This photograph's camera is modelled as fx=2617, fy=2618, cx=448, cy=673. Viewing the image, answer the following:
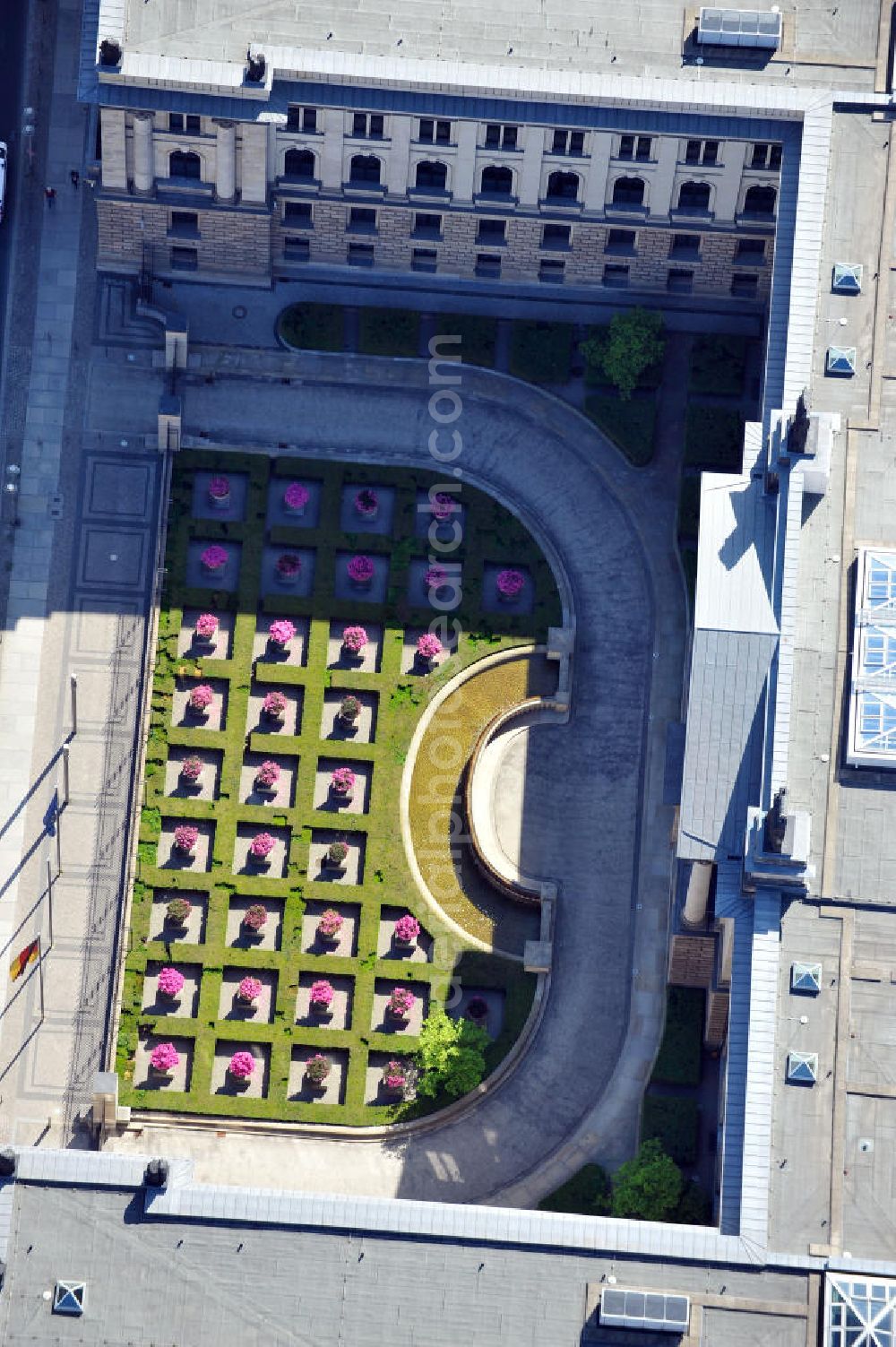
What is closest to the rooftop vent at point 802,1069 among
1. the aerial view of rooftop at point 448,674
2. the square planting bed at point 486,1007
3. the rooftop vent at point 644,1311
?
the aerial view of rooftop at point 448,674

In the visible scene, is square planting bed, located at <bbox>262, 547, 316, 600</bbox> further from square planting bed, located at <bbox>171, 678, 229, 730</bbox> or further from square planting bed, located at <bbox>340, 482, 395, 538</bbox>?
square planting bed, located at <bbox>171, 678, 229, 730</bbox>

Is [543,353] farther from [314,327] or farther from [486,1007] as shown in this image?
[486,1007]

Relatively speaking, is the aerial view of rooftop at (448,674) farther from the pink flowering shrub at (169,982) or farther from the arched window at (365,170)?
the arched window at (365,170)

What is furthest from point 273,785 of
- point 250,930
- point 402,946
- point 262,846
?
point 402,946

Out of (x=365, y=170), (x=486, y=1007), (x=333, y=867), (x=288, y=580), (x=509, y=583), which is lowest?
(x=486, y=1007)

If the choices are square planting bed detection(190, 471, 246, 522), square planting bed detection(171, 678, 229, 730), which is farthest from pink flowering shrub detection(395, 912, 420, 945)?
square planting bed detection(190, 471, 246, 522)
